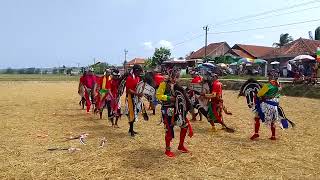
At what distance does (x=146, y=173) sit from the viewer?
803 centimetres

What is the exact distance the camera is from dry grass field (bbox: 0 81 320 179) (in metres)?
8.02

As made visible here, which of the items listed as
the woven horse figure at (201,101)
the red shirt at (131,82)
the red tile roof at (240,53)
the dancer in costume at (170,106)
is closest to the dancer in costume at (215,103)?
the woven horse figure at (201,101)

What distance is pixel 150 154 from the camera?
962 cm

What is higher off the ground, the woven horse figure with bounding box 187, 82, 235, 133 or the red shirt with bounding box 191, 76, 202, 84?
the red shirt with bounding box 191, 76, 202, 84

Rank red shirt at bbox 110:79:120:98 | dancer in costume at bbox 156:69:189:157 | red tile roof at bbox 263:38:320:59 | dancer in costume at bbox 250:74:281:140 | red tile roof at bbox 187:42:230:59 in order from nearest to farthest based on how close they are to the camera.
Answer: dancer in costume at bbox 156:69:189:157, dancer in costume at bbox 250:74:281:140, red shirt at bbox 110:79:120:98, red tile roof at bbox 263:38:320:59, red tile roof at bbox 187:42:230:59

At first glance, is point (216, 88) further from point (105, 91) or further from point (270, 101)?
point (105, 91)

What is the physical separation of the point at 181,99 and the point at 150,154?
1.48 metres

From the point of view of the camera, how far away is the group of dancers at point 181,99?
9.31m

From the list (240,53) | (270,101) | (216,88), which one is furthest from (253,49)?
(270,101)

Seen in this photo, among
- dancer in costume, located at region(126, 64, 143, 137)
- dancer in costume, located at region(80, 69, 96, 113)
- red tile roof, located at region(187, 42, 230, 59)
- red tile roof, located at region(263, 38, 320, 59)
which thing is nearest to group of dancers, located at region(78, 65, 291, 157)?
dancer in costume, located at region(126, 64, 143, 137)

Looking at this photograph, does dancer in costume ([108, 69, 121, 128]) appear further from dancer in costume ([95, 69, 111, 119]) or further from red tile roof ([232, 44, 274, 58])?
red tile roof ([232, 44, 274, 58])

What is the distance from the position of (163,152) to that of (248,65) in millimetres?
41553

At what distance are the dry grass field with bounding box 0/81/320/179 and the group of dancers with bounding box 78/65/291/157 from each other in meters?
0.53

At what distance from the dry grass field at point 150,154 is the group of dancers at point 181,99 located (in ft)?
1.72
